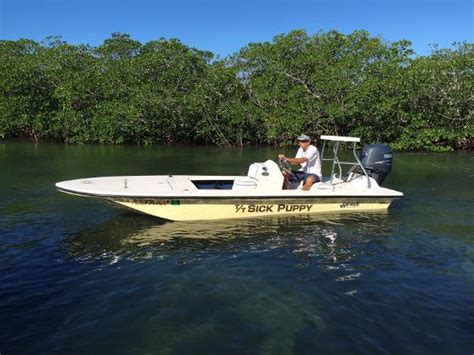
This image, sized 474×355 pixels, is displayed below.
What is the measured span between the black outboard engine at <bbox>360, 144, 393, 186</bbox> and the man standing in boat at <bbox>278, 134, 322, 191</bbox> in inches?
65.2

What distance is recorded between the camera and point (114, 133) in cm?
3494

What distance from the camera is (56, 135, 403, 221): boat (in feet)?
32.8

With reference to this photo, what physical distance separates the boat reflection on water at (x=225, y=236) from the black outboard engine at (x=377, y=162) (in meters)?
1.44

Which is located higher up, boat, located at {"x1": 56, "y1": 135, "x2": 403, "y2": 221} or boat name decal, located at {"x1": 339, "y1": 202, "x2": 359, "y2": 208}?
boat, located at {"x1": 56, "y1": 135, "x2": 403, "y2": 221}

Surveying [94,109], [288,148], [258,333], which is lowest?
[258,333]

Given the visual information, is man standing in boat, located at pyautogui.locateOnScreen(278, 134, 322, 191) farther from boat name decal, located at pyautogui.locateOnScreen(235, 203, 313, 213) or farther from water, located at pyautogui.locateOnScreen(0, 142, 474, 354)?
water, located at pyautogui.locateOnScreen(0, 142, 474, 354)

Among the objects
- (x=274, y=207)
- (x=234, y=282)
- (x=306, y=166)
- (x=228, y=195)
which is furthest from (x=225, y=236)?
(x=306, y=166)

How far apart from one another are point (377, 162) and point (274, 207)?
353cm

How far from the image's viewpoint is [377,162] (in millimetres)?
12430

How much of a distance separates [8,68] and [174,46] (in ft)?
44.0

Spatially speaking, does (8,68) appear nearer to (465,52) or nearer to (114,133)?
(114,133)

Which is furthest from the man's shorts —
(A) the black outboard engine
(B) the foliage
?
(B) the foliage

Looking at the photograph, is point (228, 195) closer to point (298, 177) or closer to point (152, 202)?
point (152, 202)

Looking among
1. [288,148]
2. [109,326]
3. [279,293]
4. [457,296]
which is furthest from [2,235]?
[288,148]
